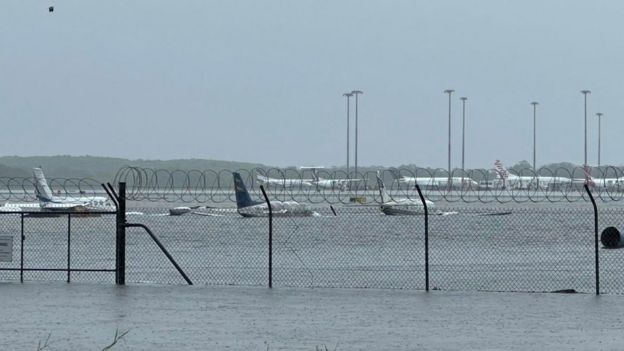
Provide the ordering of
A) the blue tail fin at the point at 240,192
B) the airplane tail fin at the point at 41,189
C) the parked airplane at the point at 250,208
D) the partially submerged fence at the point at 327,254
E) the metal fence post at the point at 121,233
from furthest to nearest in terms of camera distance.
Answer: the airplane tail fin at the point at 41,189 → the parked airplane at the point at 250,208 → the blue tail fin at the point at 240,192 → the partially submerged fence at the point at 327,254 → the metal fence post at the point at 121,233

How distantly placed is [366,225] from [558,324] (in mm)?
59131

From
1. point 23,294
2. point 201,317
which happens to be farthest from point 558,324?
point 23,294

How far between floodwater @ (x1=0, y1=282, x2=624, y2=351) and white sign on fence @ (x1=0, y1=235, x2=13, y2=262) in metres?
0.91

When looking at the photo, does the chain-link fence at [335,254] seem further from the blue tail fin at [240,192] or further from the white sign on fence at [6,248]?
the blue tail fin at [240,192]

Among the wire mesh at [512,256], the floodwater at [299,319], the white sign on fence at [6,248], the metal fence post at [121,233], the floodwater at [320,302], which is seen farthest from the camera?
the wire mesh at [512,256]

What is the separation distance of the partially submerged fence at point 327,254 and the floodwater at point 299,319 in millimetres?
1754

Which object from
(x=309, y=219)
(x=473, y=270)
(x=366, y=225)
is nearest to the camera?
(x=473, y=270)

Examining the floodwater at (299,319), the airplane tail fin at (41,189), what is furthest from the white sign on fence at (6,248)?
the airplane tail fin at (41,189)

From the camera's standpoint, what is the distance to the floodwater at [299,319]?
16484 mm

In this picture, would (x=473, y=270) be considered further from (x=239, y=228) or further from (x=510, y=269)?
(x=239, y=228)

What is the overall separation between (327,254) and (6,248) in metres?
20.0

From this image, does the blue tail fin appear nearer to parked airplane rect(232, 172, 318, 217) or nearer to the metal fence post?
parked airplane rect(232, 172, 318, 217)

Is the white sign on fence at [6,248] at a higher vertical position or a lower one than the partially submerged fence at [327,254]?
higher

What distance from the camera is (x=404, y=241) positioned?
57594 millimetres
